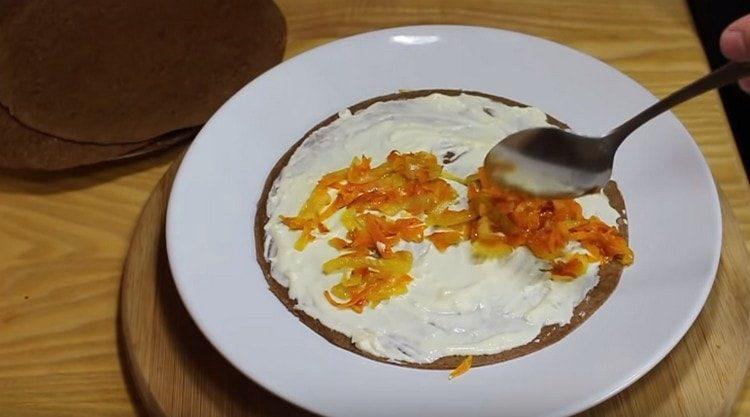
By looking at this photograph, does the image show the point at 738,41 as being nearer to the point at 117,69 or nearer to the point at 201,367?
the point at 201,367

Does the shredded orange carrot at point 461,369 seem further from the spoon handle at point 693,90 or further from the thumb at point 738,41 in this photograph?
the thumb at point 738,41

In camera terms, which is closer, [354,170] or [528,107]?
[354,170]

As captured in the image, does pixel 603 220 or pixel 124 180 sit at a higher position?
pixel 603 220

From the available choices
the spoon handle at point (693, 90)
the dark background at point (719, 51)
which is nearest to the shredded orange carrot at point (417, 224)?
the spoon handle at point (693, 90)

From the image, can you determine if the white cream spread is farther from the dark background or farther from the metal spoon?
the dark background

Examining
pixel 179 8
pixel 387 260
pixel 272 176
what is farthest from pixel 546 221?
pixel 179 8

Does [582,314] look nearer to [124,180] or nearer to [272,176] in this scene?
[272,176]
